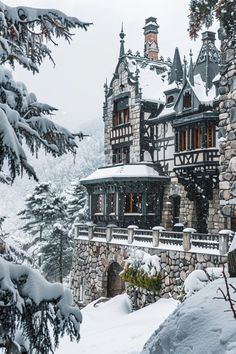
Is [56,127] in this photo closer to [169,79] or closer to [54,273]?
[169,79]

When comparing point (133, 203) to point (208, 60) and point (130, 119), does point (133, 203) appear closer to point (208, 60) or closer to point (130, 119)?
point (130, 119)

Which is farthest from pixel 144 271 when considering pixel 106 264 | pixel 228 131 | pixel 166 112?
pixel 166 112

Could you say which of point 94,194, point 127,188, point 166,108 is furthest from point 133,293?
point 166,108

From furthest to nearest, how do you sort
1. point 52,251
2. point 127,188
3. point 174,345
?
point 52,251 < point 127,188 < point 174,345

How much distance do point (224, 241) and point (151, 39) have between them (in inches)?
896

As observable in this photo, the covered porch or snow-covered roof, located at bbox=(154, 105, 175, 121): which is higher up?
snow-covered roof, located at bbox=(154, 105, 175, 121)

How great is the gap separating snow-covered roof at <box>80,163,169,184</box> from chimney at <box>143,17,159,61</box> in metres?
10.9

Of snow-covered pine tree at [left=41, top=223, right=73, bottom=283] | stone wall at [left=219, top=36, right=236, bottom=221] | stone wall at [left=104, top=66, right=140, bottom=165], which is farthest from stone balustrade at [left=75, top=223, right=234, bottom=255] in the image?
snow-covered pine tree at [left=41, top=223, right=73, bottom=283]

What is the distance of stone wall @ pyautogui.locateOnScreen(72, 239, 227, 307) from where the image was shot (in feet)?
57.0

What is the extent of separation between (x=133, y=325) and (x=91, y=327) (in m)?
3.79

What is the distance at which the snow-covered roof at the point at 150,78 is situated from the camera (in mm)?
28266

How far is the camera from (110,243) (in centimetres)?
2333

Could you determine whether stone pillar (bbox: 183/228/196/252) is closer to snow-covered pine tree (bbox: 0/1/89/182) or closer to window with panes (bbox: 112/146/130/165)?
window with panes (bbox: 112/146/130/165)

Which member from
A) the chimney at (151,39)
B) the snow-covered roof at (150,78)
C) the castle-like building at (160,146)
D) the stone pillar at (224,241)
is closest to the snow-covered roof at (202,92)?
the castle-like building at (160,146)
